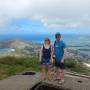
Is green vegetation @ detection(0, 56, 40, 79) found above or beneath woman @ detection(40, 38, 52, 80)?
beneath

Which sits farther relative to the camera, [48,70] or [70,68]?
[70,68]

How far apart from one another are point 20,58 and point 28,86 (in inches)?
327

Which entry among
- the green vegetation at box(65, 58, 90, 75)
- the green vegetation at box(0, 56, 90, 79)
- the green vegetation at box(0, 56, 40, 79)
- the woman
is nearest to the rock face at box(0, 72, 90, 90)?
the woman

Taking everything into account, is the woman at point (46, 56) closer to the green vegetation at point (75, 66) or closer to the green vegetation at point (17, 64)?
the green vegetation at point (17, 64)

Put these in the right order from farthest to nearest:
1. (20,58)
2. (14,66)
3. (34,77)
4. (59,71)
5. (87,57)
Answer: (87,57) → (20,58) → (14,66) → (34,77) → (59,71)

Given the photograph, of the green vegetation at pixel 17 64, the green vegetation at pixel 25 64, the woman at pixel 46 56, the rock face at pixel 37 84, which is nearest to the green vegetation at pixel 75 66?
the green vegetation at pixel 25 64

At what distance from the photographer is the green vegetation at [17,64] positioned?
17.2m

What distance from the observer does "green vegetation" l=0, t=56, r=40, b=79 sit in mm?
17219

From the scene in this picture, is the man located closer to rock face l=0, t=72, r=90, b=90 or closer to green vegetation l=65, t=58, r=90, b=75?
rock face l=0, t=72, r=90, b=90

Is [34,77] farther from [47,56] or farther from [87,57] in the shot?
[87,57]

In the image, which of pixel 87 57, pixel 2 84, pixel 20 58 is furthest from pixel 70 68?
pixel 2 84

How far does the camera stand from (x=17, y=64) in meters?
18.8

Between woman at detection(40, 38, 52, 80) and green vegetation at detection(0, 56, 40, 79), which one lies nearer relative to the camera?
woman at detection(40, 38, 52, 80)

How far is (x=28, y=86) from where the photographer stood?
435 inches
